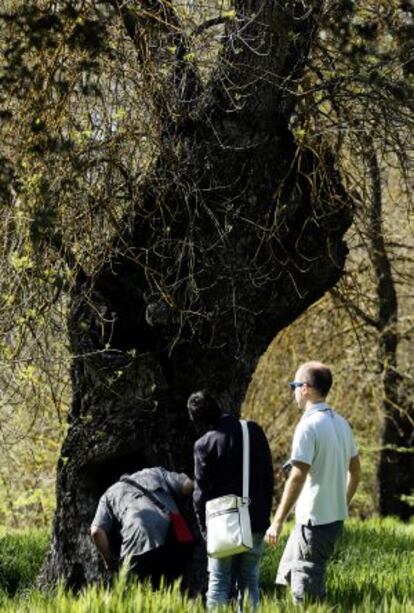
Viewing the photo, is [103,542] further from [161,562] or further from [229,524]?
[229,524]

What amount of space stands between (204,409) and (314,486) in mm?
819

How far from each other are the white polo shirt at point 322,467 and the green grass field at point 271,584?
539mm

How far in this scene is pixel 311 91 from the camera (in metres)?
9.00

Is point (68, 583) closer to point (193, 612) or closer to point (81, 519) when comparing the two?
point (81, 519)

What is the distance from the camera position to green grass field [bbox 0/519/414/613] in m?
6.22

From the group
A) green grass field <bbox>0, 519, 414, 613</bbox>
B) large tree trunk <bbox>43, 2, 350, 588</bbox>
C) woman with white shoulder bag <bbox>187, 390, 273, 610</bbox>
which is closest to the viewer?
green grass field <bbox>0, 519, 414, 613</bbox>

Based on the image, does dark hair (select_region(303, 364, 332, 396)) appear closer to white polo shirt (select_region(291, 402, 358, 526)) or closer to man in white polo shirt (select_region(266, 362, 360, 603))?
man in white polo shirt (select_region(266, 362, 360, 603))

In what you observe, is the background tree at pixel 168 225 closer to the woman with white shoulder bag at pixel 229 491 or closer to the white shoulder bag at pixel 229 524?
→ the woman with white shoulder bag at pixel 229 491

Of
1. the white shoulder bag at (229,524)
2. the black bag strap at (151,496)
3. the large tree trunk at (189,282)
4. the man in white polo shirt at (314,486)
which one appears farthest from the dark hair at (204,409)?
the large tree trunk at (189,282)

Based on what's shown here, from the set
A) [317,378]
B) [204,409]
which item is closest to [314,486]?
[317,378]

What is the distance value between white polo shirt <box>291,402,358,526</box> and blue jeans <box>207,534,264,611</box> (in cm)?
43

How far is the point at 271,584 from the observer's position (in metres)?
10.1

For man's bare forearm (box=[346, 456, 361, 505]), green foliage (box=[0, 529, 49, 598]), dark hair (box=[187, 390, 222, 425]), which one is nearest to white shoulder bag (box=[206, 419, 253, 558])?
dark hair (box=[187, 390, 222, 425])

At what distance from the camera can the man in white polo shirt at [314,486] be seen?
23.6 ft
